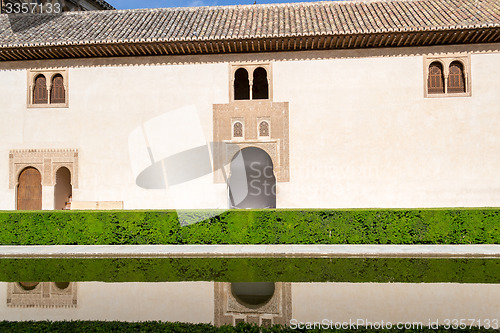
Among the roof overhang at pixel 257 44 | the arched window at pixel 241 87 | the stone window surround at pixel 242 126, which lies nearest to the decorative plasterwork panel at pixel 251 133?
the stone window surround at pixel 242 126

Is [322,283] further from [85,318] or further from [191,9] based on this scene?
[191,9]

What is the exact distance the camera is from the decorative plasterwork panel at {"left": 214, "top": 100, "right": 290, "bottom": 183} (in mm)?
13391

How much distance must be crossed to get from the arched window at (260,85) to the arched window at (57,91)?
5895 mm

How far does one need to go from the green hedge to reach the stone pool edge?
53 centimetres

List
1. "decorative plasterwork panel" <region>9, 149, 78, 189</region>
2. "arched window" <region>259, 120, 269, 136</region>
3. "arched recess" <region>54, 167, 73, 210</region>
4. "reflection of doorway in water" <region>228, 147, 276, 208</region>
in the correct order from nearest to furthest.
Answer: "arched window" <region>259, 120, 269, 136</region> → "decorative plasterwork panel" <region>9, 149, 78, 189</region> → "arched recess" <region>54, 167, 73, 210</region> → "reflection of doorway in water" <region>228, 147, 276, 208</region>

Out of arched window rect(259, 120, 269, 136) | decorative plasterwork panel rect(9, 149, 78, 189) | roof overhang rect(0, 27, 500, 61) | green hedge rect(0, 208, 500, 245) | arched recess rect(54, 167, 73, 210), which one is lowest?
green hedge rect(0, 208, 500, 245)

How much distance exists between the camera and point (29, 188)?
46.4 feet

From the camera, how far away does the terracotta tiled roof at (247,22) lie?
12812mm

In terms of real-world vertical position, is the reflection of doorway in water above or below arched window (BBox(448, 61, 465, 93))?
below

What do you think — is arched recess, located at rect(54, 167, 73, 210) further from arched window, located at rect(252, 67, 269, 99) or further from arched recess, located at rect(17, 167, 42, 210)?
arched window, located at rect(252, 67, 269, 99)

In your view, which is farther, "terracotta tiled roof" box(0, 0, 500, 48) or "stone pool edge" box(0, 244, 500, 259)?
"terracotta tiled roof" box(0, 0, 500, 48)

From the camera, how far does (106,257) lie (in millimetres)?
8922

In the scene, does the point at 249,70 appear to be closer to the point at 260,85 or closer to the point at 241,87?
the point at 241,87

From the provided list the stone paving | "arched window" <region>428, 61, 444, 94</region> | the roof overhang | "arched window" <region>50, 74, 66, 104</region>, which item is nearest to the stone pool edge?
the stone paving
